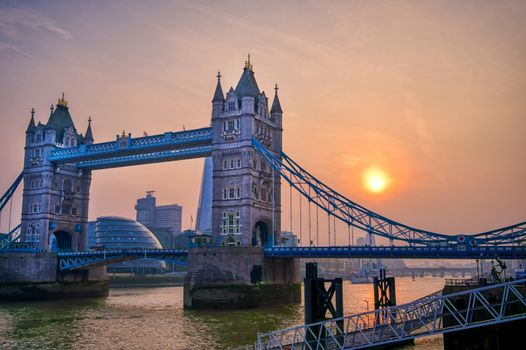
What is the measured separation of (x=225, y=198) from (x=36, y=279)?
36.4 meters

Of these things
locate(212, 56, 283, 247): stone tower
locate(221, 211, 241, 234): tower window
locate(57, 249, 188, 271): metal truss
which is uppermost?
locate(212, 56, 283, 247): stone tower

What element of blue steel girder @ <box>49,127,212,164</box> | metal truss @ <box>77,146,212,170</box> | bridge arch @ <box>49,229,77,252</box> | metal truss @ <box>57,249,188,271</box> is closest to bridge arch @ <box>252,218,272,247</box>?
metal truss @ <box>57,249,188,271</box>

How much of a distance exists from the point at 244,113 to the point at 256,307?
28994 mm

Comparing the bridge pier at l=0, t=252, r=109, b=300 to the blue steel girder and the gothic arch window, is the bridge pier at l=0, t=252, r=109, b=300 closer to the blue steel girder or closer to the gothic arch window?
the gothic arch window

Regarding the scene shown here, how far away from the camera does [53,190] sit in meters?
106

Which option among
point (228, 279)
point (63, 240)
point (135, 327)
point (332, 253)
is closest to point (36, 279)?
point (63, 240)

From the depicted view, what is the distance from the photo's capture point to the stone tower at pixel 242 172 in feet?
277

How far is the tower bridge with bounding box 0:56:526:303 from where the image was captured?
74.6 metres

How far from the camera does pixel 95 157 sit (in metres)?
105

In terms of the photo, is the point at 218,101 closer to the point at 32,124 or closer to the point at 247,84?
the point at 247,84

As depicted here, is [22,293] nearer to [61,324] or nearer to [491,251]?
[61,324]

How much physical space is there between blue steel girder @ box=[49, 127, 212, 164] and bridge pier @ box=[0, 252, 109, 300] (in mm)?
18980

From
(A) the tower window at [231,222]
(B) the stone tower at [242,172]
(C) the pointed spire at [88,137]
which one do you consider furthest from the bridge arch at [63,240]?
(A) the tower window at [231,222]

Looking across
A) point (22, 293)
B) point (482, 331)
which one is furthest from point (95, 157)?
point (482, 331)
